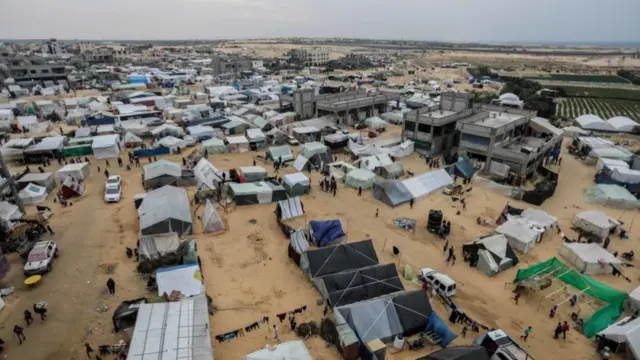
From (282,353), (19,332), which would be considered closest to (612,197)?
(282,353)

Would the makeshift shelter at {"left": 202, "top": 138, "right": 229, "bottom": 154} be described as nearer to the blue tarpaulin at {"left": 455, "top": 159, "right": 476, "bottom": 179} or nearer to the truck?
the blue tarpaulin at {"left": 455, "top": 159, "right": 476, "bottom": 179}

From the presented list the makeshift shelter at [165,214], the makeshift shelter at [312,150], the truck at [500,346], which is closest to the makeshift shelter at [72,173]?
the makeshift shelter at [165,214]

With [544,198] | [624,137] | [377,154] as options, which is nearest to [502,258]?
[544,198]

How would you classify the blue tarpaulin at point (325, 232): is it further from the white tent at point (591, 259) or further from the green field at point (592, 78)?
the green field at point (592, 78)

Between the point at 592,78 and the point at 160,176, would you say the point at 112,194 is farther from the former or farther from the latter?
the point at 592,78

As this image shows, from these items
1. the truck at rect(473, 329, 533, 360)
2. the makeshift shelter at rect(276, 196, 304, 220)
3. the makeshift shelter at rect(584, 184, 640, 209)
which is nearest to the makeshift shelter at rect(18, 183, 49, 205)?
the makeshift shelter at rect(276, 196, 304, 220)

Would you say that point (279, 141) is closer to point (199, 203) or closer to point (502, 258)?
point (199, 203)

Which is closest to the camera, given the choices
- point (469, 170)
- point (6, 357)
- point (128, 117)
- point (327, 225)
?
point (6, 357)
